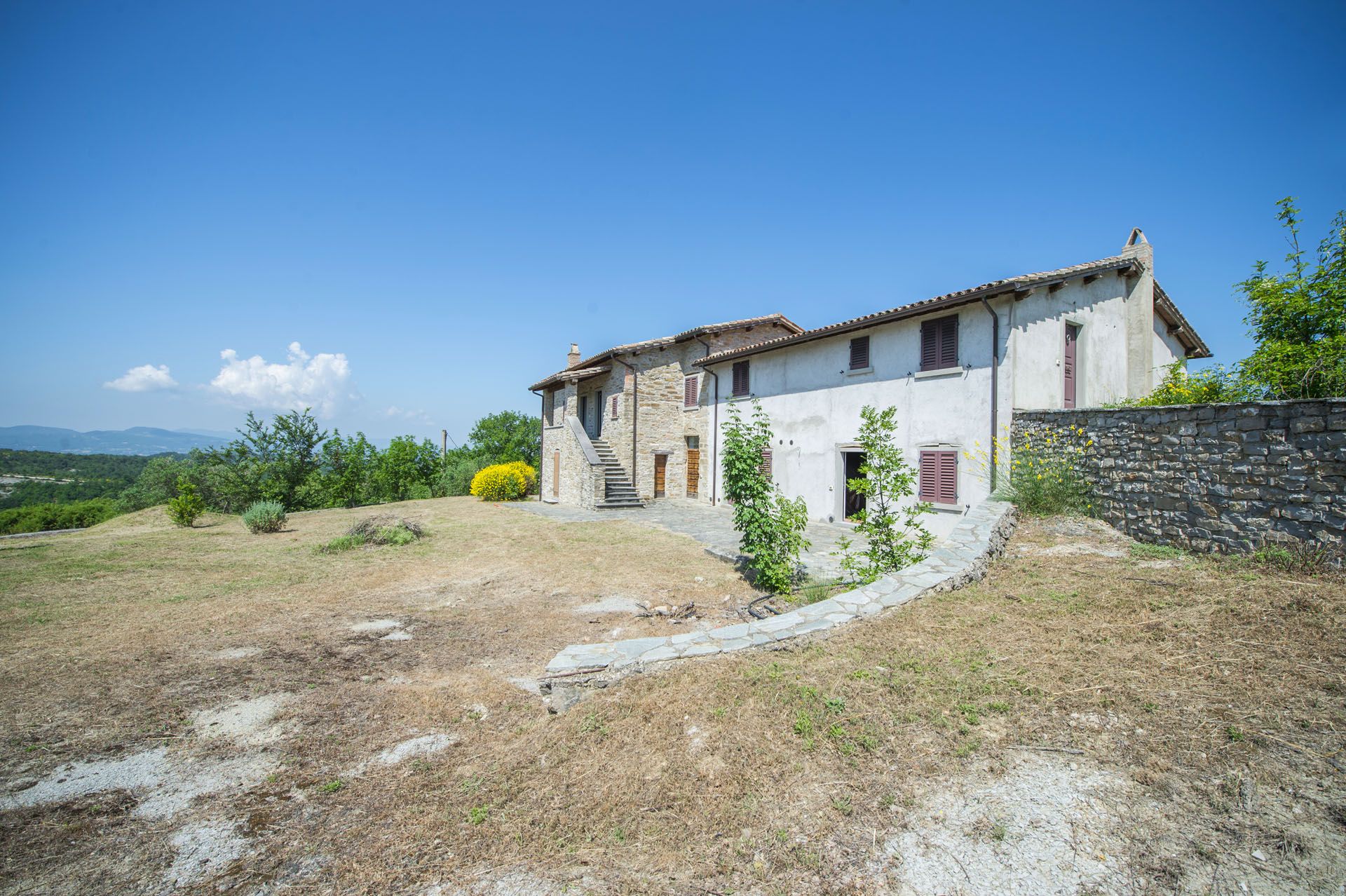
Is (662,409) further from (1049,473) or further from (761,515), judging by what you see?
(1049,473)

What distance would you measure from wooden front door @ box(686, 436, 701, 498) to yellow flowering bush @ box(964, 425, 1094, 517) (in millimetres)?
11789

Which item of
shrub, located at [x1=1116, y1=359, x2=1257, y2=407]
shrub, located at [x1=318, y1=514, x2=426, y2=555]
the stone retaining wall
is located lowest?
shrub, located at [x1=318, y1=514, x2=426, y2=555]

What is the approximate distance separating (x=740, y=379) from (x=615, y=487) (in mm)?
6225

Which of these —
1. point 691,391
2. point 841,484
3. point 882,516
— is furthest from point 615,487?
point 882,516

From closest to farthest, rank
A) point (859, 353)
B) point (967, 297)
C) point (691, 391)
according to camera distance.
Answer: point (967, 297), point (859, 353), point (691, 391)

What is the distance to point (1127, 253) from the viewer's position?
480 inches

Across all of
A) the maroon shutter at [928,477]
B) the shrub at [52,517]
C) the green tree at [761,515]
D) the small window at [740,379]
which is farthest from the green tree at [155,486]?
the maroon shutter at [928,477]

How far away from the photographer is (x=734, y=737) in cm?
360

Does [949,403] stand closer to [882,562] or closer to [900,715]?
[882,562]

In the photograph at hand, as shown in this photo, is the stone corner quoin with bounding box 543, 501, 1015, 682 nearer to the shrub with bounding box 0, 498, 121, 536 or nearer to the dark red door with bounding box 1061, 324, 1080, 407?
the dark red door with bounding box 1061, 324, 1080, 407

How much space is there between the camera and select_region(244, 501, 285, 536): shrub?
14930 millimetres

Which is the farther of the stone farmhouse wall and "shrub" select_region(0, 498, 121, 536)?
"shrub" select_region(0, 498, 121, 536)

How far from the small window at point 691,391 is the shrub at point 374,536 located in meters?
10.8

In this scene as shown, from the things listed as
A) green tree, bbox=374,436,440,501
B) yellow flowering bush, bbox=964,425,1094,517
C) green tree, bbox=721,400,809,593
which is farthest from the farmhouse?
green tree, bbox=374,436,440,501
